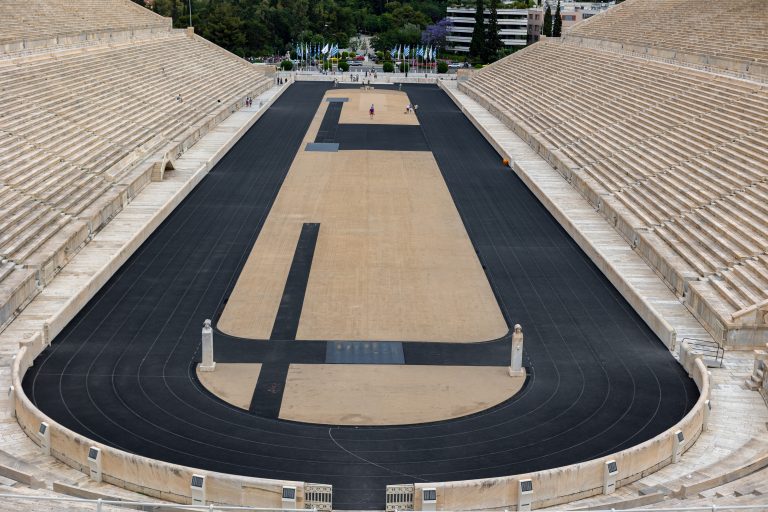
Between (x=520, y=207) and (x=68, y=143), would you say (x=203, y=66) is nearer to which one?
(x=68, y=143)

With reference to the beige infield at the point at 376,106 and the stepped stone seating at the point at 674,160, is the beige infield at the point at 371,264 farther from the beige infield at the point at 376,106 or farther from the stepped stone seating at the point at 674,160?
the beige infield at the point at 376,106

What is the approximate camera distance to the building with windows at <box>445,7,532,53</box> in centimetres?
13312

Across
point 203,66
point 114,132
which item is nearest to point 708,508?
point 114,132

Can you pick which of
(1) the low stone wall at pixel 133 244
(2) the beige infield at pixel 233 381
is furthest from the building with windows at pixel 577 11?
(2) the beige infield at pixel 233 381

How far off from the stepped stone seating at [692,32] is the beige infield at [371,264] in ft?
51.5

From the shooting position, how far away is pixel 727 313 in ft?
84.1

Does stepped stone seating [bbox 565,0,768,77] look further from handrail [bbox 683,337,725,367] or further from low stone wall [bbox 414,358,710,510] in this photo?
low stone wall [bbox 414,358,710,510]

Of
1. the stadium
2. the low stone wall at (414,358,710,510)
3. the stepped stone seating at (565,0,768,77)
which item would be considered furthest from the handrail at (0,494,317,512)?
the stepped stone seating at (565,0,768,77)

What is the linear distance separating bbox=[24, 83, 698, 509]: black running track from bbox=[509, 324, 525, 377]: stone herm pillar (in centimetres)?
42

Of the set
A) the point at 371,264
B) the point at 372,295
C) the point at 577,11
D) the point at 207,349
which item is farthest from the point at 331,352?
the point at 577,11

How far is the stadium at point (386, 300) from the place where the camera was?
722 inches

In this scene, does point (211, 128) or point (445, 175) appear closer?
point (445, 175)

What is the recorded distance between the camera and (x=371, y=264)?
32.5 metres

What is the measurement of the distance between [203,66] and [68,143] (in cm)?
3573
